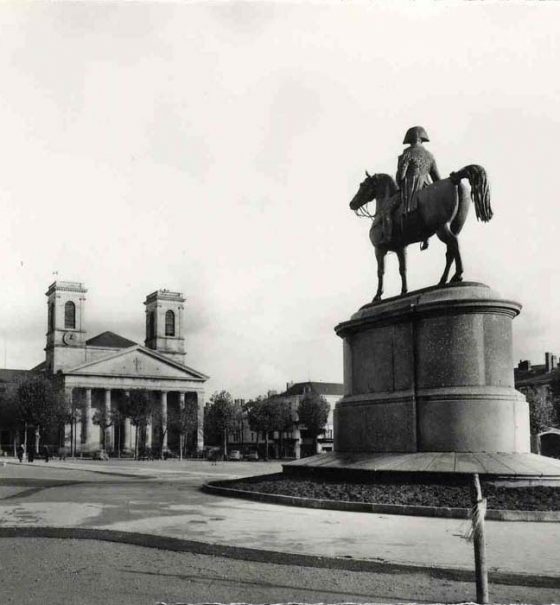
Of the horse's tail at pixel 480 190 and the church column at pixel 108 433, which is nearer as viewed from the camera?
the horse's tail at pixel 480 190

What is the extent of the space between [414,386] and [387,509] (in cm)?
337

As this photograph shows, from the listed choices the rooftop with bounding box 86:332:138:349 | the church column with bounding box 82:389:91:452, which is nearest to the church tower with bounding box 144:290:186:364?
the rooftop with bounding box 86:332:138:349

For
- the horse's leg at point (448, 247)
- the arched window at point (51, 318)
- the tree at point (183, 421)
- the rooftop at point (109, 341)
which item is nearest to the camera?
the horse's leg at point (448, 247)

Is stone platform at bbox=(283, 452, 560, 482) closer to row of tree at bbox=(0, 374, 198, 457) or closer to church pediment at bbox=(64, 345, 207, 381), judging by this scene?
row of tree at bbox=(0, 374, 198, 457)

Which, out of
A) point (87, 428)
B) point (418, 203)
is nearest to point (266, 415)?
point (87, 428)

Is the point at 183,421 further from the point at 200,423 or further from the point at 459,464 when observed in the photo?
the point at 459,464

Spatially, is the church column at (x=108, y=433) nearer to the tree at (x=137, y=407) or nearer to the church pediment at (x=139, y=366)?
the church pediment at (x=139, y=366)

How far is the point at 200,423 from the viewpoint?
307ft

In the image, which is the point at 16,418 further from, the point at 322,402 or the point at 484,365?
the point at 484,365

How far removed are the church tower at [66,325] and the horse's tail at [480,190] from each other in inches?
3580

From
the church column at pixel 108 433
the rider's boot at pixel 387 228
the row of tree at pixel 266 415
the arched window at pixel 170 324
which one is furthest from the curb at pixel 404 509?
the arched window at pixel 170 324

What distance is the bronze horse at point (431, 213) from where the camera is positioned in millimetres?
14430

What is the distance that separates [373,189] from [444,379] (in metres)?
5.25

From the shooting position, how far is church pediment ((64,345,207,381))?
96.0 meters
